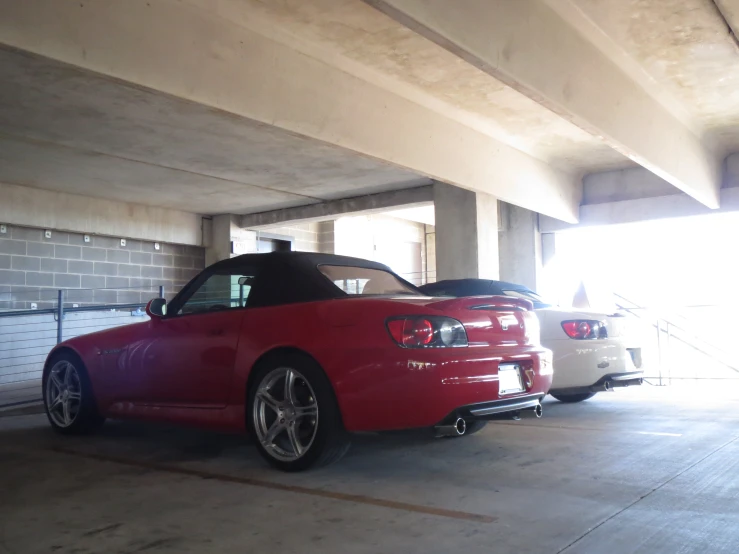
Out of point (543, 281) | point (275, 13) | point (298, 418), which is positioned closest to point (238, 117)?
point (275, 13)

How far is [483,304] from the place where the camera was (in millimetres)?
4324

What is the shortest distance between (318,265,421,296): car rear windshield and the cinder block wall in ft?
31.5

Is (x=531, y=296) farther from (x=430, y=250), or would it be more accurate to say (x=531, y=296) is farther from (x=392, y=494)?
(x=430, y=250)

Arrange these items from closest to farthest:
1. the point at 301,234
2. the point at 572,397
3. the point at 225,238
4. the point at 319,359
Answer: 1. the point at 319,359
2. the point at 572,397
3. the point at 225,238
4. the point at 301,234

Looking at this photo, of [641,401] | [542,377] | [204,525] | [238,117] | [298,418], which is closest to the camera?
[204,525]

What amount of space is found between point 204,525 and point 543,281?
12708 millimetres

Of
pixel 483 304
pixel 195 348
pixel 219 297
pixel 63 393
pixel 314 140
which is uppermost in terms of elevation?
pixel 314 140

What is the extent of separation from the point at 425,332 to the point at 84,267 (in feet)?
38.7

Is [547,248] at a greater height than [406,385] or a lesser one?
greater

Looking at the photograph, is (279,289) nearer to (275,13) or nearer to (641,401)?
(275,13)

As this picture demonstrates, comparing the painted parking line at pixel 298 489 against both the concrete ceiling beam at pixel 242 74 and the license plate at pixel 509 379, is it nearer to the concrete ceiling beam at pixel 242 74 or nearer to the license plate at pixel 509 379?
the license plate at pixel 509 379

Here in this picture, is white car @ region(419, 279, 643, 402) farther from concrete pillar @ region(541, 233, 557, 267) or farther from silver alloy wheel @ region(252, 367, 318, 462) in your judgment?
concrete pillar @ region(541, 233, 557, 267)

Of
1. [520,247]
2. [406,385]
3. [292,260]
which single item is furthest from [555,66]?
[520,247]

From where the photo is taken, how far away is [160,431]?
6062mm
